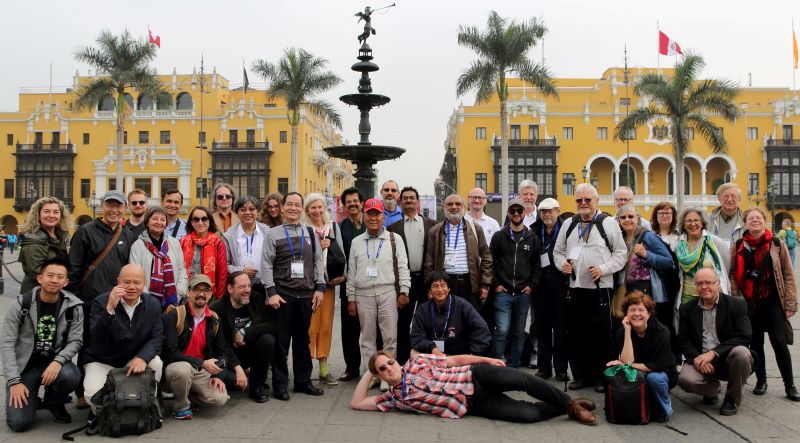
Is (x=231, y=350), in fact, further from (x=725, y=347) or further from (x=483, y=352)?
(x=725, y=347)

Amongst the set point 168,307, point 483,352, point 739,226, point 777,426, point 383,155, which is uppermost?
point 383,155

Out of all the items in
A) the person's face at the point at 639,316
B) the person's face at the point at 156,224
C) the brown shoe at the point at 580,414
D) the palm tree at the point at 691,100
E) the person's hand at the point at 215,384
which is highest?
the palm tree at the point at 691,100

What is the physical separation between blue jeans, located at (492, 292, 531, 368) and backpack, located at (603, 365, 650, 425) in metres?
1.54

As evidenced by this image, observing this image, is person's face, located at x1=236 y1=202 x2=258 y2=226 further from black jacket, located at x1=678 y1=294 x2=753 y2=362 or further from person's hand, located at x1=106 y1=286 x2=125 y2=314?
black jacket, located at x1=678 y1=294 x2=753 y2=362

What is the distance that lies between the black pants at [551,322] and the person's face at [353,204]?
2.17 metres

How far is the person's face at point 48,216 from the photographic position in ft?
19.2

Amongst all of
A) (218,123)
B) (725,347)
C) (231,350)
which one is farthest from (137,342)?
(218,123)

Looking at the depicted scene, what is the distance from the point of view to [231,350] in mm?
5828

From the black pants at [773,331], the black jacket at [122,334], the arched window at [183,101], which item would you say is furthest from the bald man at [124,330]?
the arched window at [183,101]

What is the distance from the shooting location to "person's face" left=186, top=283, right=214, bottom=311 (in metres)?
5.64

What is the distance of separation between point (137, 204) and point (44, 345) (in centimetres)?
156

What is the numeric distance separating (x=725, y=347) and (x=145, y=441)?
4.93 meters

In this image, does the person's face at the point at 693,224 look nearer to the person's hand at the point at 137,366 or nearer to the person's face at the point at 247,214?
the person's face at the point at 247,214

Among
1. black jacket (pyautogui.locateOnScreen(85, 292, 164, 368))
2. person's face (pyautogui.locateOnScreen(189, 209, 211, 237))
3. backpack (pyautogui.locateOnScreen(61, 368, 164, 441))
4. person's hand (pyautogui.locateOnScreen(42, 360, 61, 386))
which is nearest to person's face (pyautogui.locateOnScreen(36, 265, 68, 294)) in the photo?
black jacket (pyautogui.locateOnScreen(85, 292, 164, 368))
